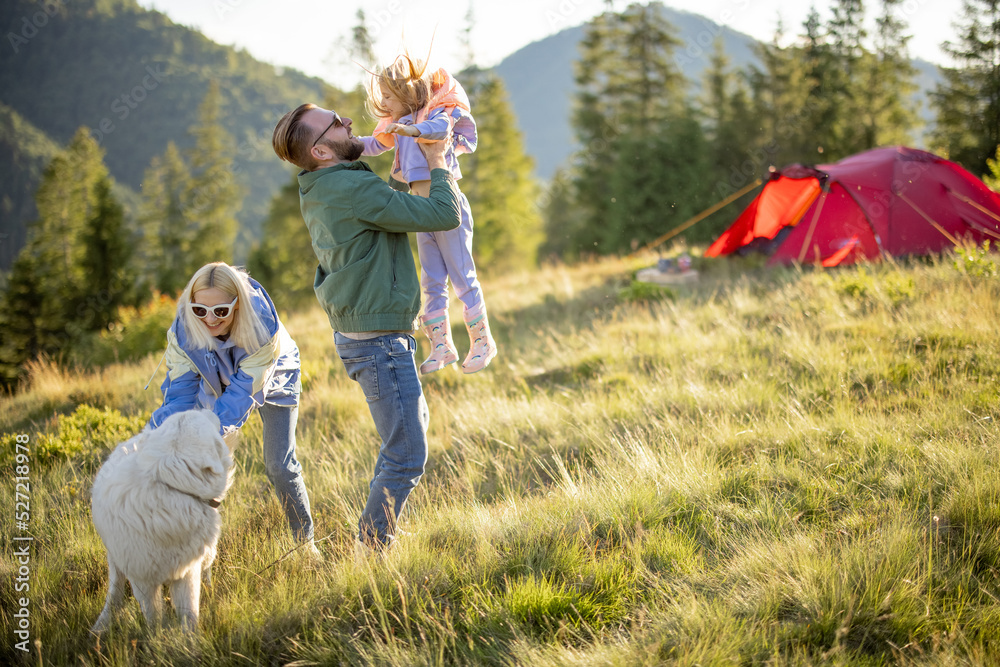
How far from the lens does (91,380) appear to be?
7.37m

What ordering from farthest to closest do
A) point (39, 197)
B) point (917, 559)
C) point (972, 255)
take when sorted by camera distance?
point (39, 197)
point (972, 255)
point (917, 559)

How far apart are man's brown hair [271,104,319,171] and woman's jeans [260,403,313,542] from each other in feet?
4.00

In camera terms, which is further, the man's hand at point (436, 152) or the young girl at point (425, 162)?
the young girl at point (425, 162)

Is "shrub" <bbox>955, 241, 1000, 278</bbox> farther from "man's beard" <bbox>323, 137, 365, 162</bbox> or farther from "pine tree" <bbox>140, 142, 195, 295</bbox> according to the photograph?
"pine tree" <bbox>140, 142, 195, 295</bbox>

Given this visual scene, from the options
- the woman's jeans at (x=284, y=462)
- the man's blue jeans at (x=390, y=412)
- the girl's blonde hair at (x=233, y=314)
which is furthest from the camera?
the woman's jeans at (x=284, y=462)

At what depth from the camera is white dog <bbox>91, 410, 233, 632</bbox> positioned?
2.04 metres

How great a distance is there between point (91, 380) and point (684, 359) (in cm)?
763

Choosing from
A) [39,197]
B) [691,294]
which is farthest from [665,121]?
[39,197]

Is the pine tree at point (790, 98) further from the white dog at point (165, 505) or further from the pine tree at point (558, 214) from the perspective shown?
the white dog at point (165, 505)

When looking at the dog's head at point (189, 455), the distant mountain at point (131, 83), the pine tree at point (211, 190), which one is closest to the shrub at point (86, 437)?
the dog's head at point (189, 455)

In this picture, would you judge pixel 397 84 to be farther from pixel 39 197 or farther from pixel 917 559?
pixel 39 197

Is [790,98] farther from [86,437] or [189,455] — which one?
[189,455]

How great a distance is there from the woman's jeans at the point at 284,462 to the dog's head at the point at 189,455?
0.45 metres

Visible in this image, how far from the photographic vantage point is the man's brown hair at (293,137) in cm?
231
